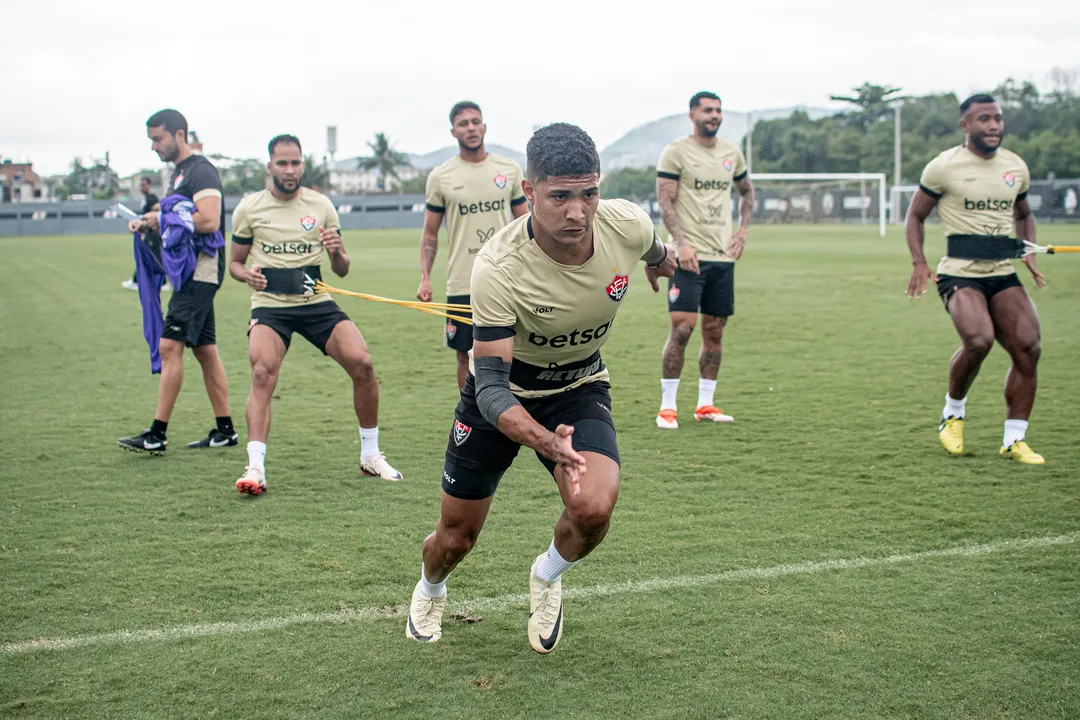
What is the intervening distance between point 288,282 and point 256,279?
0.70ft

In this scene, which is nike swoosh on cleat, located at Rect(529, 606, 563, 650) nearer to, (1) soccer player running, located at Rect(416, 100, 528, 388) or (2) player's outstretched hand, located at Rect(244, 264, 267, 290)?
(2) player's outstretched hand, located at Rect(244, 264, 267, 290)

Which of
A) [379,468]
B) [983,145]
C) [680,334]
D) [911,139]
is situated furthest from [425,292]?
[911,139]

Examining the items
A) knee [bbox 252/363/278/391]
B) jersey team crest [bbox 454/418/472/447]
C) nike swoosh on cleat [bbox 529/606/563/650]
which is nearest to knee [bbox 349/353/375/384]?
knee [bbox 252/363/278/391]

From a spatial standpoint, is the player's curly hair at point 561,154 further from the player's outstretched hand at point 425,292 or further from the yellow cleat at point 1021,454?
the yellow cleat at point 1021,454

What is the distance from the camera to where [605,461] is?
13.8 feet

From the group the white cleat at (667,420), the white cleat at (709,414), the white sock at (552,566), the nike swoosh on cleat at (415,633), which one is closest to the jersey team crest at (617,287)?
the white sock at (552,566)

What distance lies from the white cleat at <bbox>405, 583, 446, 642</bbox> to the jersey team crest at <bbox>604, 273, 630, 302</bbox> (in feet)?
4.99

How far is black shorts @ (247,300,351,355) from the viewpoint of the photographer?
730 cm

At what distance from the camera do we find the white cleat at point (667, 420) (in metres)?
8.81

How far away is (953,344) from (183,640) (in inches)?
440

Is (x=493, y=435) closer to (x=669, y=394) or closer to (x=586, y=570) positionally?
(x=586, y=570)

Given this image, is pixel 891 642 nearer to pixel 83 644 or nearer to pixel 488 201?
pixel 83 644

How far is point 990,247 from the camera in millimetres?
7652

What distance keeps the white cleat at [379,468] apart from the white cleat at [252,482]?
750mm
